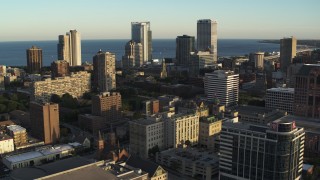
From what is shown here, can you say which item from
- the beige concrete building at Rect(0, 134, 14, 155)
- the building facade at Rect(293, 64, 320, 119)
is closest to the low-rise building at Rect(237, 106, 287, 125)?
the building facade at Rect(293, 64, 320, 119)

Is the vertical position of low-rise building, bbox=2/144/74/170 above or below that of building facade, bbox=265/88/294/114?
Answer: below

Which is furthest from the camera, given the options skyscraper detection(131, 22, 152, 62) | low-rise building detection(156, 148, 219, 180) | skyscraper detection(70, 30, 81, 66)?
skyscraper detection(131, 22, 152, 62)

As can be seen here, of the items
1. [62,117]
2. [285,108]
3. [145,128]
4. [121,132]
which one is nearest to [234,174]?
[145,128]

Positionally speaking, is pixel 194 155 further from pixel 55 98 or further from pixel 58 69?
pixel 58 69

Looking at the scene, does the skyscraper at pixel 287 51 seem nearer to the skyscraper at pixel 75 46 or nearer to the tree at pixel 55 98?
the skyscraper at pixel 75 46

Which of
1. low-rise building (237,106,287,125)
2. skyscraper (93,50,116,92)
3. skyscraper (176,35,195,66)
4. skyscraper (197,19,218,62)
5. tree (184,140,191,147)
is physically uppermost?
skyscraper (197,19,218,62)

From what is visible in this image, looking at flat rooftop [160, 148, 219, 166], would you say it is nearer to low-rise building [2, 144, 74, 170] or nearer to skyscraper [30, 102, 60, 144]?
low-rise building [2, 144, 74, 170]

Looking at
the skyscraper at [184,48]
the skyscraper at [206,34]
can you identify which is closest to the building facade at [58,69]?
the skyscraper at [184,48]
